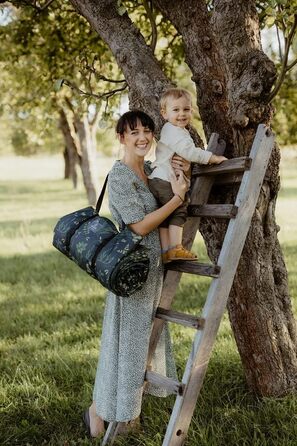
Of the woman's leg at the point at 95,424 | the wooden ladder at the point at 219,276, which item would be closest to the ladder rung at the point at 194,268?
the wooden ladder at the point at 219,276

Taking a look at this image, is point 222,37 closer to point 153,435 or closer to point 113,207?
point 113,207

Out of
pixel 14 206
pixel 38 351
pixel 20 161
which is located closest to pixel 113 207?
pixel 38 351

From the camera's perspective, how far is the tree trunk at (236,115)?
3656 mm

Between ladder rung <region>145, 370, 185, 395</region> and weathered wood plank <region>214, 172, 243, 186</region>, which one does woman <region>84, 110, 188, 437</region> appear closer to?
ladder rung <region>145, 370, 185, 395</region>

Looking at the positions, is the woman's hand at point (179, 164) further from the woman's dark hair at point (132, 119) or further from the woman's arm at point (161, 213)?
the woman's dark hair at point (132, 119)

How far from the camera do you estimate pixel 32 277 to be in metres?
9.59

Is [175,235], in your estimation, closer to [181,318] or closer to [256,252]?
[181,318]

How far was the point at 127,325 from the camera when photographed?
3.70 m

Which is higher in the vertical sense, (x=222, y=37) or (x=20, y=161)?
(x=222, y=37)

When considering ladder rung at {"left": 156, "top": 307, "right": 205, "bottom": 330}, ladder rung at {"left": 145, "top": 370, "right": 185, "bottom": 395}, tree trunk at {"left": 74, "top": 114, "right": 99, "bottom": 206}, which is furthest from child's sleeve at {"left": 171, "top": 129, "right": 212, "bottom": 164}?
tree trunk at {"left": 74, "top": 114, "right": 99, "bottom": 206}

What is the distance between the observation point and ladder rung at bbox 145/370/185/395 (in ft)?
11.0

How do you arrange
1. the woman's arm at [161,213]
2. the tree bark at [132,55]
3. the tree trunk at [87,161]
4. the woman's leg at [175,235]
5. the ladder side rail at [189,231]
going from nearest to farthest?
the woman's arm at [161,213] → the woman's leg at [175,235] → the ladder side rail at [189,231] → the tree bark at [132,55] → the tree trunk at [87,161]

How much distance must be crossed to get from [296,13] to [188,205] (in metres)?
1.27

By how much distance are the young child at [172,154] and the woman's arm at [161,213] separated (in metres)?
0.08
